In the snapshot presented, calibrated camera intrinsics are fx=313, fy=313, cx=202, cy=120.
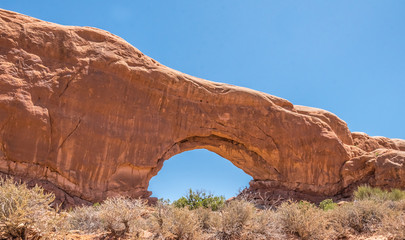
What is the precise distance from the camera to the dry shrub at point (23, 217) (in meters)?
4.82

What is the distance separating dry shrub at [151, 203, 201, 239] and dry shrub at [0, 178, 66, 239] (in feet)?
7.14

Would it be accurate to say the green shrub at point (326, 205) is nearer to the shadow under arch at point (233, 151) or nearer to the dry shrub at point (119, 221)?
the shadow under arch at point (233, 151)

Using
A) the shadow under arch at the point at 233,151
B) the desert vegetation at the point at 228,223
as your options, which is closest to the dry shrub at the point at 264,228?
the desert vegetation at the point at 228,223

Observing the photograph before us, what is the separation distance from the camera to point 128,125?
52.3 ft

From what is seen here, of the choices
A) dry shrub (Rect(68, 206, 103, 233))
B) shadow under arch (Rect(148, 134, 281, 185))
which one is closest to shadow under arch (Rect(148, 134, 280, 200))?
shadow under arch (Rect(148, 134, 281, 185))

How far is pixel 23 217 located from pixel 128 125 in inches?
440

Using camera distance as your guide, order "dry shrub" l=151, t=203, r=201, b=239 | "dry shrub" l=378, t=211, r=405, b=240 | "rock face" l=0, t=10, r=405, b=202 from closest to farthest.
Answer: "dry shrub" l=378, t=211, r=405, b=240 < "dry shrub" l=151, t=203, r=201, b=239 < "rock face" l=0, t=10, r=405, b=202

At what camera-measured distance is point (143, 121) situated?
16.5 metres

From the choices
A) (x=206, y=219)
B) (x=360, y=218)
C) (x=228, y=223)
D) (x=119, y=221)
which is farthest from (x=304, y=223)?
(x=119, y=221)

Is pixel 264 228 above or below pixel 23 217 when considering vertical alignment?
above

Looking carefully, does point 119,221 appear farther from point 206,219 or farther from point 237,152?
point 237,152

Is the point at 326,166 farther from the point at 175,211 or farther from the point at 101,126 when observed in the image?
the point at 175,211

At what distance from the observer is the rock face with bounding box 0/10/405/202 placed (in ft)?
44.8

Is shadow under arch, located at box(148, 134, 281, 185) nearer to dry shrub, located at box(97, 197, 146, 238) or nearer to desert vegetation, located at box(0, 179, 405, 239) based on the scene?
desert vegetation, located at box(0, 179, 405, 239)
